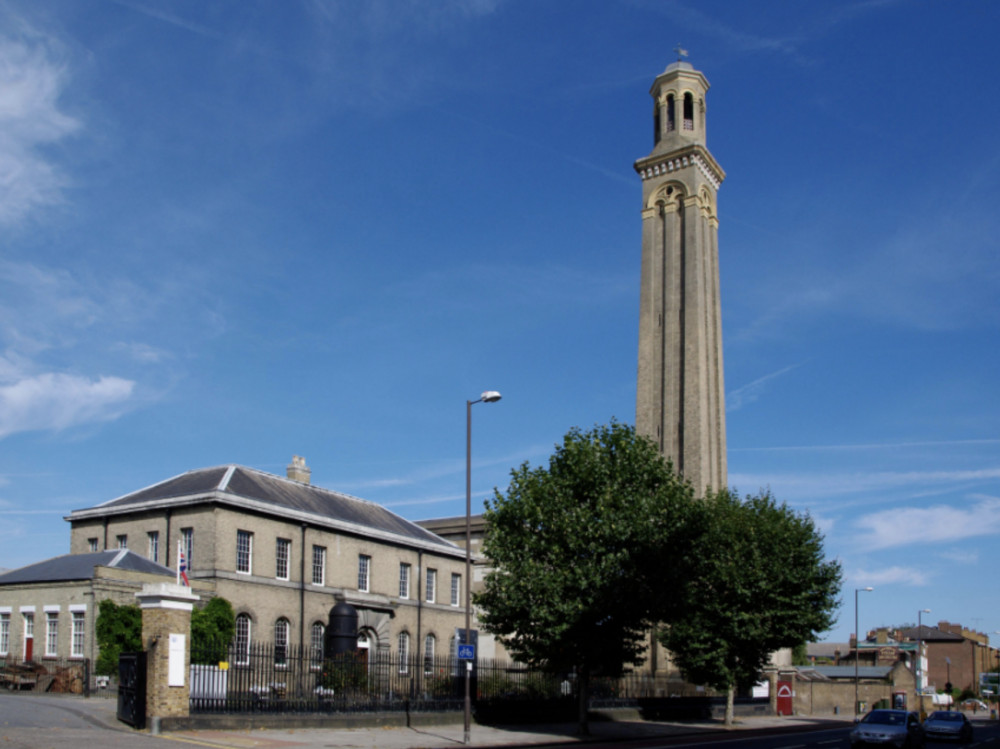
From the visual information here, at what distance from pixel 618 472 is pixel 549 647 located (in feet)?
21.2

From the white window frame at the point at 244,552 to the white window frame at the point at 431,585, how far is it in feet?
47.3

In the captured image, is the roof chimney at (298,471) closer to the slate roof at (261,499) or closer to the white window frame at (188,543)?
the slate roof at (261,499)

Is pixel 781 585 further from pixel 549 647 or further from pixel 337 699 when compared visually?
pixel 337 699

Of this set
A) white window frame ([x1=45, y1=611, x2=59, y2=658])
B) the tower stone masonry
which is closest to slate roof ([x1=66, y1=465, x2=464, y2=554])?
white window frame ([x1=45, y1=611, x2=59, y2=658])

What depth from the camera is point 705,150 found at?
76062mm

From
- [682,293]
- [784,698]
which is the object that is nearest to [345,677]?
[784,698]

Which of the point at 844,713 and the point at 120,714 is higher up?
the point at 120,714

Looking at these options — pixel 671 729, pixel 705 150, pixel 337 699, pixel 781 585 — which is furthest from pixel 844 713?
pixel 337 699

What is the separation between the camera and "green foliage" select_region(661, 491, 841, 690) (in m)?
40.8

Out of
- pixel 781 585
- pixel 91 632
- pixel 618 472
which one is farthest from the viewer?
pixel 781 585

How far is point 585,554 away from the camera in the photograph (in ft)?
102

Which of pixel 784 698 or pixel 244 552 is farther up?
pixel 244 552

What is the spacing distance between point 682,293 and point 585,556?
152 ft

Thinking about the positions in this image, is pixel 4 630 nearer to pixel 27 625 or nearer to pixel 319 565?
pixel 27 625
